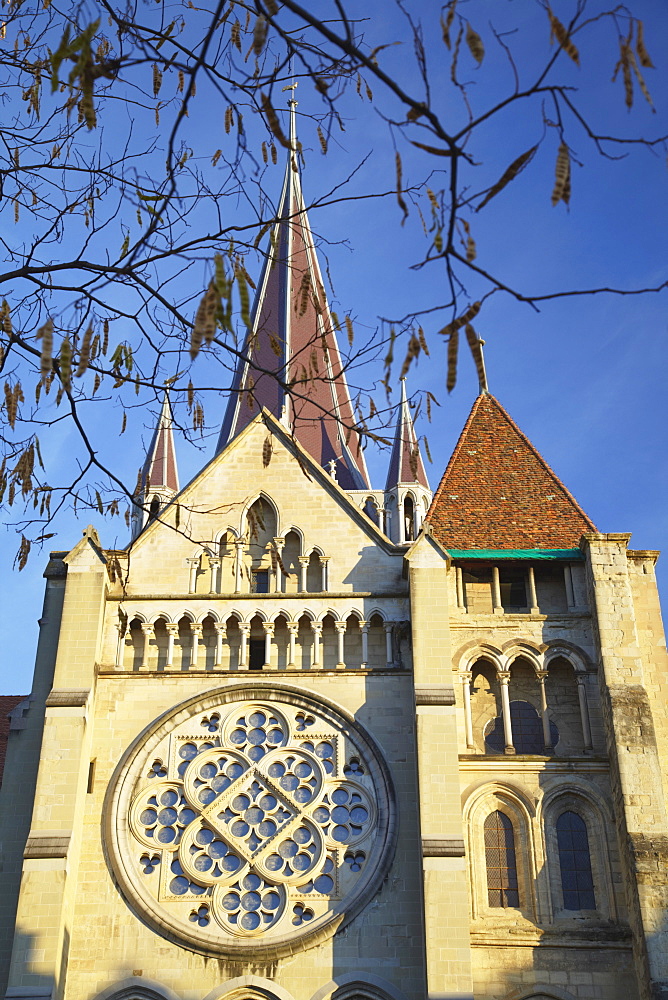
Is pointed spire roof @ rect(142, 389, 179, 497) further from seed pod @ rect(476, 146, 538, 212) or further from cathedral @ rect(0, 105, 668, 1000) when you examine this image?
seed pod @ rect(476, 146, 538, 212)

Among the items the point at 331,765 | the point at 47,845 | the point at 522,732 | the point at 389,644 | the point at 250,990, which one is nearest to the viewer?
the point at 250,990

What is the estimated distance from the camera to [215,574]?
21234mm

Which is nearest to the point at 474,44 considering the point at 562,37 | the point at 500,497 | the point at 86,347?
the point at 562,37

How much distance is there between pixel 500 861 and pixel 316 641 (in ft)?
14.7

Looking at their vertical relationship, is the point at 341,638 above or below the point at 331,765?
above

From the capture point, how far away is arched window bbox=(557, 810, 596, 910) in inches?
735

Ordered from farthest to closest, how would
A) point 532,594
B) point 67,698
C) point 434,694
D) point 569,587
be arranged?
point 569,587
point 532,594
point 67,698
point 434,694

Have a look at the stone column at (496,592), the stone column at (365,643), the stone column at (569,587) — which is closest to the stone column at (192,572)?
the stone column at (365,643)

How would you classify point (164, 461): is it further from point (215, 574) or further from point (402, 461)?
point (215, 574)

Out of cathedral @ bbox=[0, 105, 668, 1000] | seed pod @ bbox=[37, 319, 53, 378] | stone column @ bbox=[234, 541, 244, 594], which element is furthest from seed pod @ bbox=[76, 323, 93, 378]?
stone column @ bbox=[234, 541, 244, 594]

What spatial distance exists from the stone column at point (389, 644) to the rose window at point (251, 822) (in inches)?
49.3

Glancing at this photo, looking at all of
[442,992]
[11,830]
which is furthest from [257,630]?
[442,992]

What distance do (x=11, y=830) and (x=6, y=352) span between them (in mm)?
11372

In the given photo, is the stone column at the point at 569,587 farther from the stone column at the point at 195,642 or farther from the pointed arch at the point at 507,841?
the stone column at the point at 195,642
